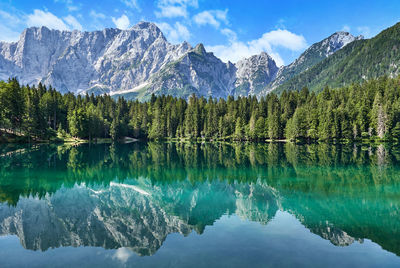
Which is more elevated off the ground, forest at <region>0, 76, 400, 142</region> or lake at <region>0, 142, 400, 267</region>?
forest at <region>0, 76, 400, 142</region>

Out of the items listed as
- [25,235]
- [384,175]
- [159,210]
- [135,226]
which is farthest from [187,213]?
[384,175]

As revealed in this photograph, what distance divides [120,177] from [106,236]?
18635mm

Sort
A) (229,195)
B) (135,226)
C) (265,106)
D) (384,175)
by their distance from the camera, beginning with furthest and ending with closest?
(265,106) → (384,175) → (229,195) → (135,226)

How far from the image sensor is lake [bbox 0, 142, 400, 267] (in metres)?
12.3

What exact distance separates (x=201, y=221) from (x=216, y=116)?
11723 centimetres

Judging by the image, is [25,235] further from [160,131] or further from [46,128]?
[160,131]

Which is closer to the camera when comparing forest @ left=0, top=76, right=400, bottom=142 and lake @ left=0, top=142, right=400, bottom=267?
lake @ left=0, top=142, right=400, bottom=267

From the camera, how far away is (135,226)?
16.5m

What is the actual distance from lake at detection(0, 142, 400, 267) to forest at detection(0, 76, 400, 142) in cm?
Result: 6660

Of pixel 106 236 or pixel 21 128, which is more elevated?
pixel 21 128

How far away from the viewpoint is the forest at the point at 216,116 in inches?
3492

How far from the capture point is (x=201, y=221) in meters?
17.4

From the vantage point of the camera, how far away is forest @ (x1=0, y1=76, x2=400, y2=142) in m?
88.7

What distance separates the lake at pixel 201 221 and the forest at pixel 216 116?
2622 inches
